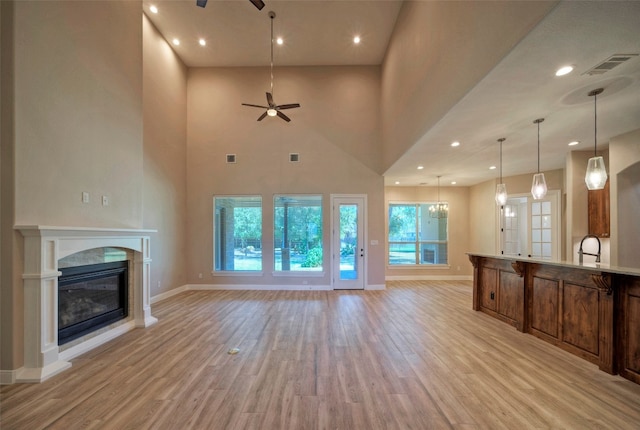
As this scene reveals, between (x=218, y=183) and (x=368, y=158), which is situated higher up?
(x=368, y=158)

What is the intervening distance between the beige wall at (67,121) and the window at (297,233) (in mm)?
3233

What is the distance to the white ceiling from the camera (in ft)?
6.31

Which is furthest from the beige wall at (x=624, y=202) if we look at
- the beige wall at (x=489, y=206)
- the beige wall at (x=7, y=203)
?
the beige wall at (x=7, y=203)

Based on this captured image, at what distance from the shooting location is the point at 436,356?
3045mm

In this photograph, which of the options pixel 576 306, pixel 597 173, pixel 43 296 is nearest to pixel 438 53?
pixel 597 173

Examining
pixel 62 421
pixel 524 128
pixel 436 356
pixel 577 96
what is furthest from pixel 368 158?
pixel 62 421

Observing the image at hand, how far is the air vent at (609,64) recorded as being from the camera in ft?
6.91

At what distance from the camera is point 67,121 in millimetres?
3070

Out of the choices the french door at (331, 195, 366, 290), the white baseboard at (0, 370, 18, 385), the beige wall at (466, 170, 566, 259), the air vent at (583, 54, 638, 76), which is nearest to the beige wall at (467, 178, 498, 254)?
the beige wall at (466, 170, 566, 259)

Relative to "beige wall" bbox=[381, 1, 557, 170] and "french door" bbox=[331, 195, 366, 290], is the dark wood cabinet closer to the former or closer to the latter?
"beige wall" bbox=[381, 1, 557, 170]

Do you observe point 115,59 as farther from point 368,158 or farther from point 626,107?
point 626,107

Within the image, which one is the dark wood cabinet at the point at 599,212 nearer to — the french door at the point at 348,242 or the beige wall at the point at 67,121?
the french door at the point at 348,242

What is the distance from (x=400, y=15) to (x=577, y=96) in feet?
12.1

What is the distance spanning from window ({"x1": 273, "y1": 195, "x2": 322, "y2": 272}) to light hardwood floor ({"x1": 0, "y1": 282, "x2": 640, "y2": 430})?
264cm
